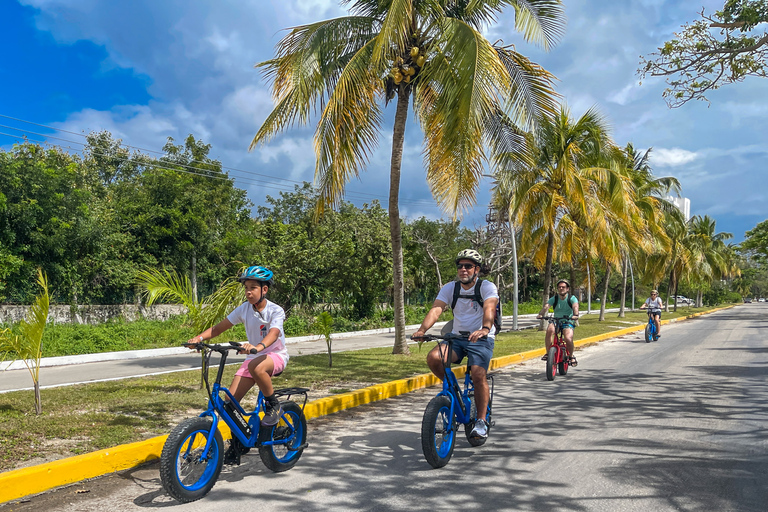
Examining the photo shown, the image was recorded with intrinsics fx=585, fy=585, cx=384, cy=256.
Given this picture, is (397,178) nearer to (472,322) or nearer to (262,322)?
(472,322)

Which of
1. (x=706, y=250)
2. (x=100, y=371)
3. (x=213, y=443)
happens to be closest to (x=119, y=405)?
(x=213, y=443)

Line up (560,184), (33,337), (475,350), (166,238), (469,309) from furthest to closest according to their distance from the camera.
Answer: (166,238), (560,184), (33,337), (469,309), (475,350)

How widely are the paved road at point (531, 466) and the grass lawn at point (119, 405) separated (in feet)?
2.39

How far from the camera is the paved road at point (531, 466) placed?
13.4ft

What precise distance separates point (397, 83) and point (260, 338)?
26.9 ft

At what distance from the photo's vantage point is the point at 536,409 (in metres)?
7.48

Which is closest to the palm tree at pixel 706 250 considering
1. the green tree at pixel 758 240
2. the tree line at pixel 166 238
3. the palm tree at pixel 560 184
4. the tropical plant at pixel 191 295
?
the green tree at pixel 758 240

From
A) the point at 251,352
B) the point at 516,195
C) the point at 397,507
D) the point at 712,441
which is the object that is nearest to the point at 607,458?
the point at 712,441

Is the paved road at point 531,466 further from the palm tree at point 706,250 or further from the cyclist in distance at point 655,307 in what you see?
the palm tree at point 706,250

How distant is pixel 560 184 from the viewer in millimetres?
20484

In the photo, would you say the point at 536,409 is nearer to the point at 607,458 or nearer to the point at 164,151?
the point at 607,458

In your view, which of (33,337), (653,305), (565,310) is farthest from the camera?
(653,305)

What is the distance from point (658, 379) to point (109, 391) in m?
8.72

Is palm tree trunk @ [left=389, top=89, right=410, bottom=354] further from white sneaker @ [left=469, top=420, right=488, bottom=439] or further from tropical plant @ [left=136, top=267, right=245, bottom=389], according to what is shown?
white sneaker @ [left=469, top=420, right=488, bottom=439]
